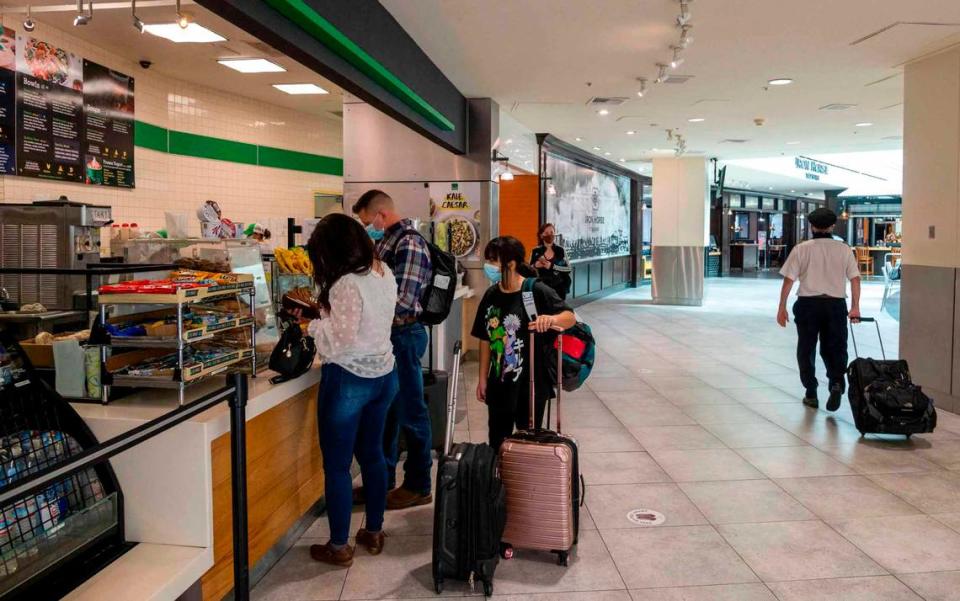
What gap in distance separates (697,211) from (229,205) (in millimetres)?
9684

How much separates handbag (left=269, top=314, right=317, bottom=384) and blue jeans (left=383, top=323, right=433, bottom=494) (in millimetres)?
649

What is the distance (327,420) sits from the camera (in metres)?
3.01

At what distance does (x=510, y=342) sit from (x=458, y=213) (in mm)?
5174

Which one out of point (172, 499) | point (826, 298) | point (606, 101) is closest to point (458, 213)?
point (606, 101)

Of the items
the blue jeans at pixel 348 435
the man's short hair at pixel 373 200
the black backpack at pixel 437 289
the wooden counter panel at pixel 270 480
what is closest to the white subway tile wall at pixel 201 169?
the man's short hair at pixel 373 200

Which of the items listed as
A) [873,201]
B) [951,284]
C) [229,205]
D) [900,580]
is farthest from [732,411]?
[873,201]

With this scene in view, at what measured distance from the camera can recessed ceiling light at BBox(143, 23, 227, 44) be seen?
19.0 feet

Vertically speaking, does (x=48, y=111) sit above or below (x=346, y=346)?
above

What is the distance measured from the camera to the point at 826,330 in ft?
19.3

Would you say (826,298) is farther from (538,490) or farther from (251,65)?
(251,65)

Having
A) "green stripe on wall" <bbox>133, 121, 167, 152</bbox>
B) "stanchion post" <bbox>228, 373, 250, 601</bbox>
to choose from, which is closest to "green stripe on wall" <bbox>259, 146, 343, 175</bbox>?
"green stripe on wall" <bbox>133, 121, 167, 152</bbox>

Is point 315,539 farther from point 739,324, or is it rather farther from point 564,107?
point 739,324

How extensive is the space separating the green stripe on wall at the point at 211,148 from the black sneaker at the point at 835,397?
22.6ft

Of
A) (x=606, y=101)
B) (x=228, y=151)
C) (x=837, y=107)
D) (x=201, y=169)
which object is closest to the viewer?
(x=201, y=169)
